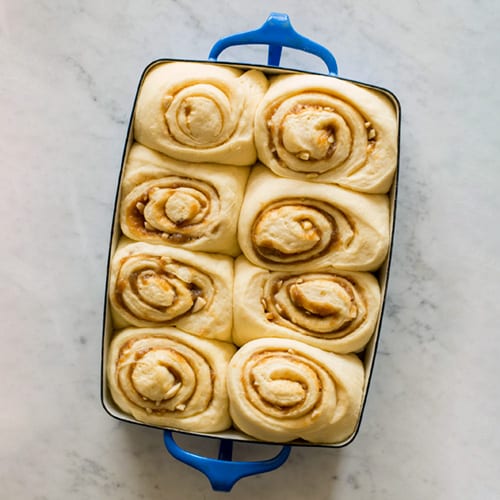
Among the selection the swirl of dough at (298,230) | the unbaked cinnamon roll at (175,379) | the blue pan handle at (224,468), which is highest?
the swirl of dough at (298,230)

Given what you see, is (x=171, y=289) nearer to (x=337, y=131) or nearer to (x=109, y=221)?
(x=109, y=221)

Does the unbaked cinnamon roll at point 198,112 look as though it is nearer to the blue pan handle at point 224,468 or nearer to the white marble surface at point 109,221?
the white marble surface at point 109,221

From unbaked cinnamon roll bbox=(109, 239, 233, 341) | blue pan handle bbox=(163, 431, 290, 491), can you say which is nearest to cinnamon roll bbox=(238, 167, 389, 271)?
unbaked cinnamon roll bbox=(109, 239, 233, 341)

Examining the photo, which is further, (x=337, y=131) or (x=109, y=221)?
(x=109, y=221)

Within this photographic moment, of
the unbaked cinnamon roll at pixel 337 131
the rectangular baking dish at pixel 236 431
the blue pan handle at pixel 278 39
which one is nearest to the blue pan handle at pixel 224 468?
the rectangular baking dish at pixel 236 431

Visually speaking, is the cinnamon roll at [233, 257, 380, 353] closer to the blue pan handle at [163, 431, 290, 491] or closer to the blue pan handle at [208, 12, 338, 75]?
the blue pan handle at [163, 431, 290, 491]

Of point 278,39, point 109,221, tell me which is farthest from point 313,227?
point 109,221

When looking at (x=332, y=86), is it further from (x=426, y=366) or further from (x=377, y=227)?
(x=426, y=366)
